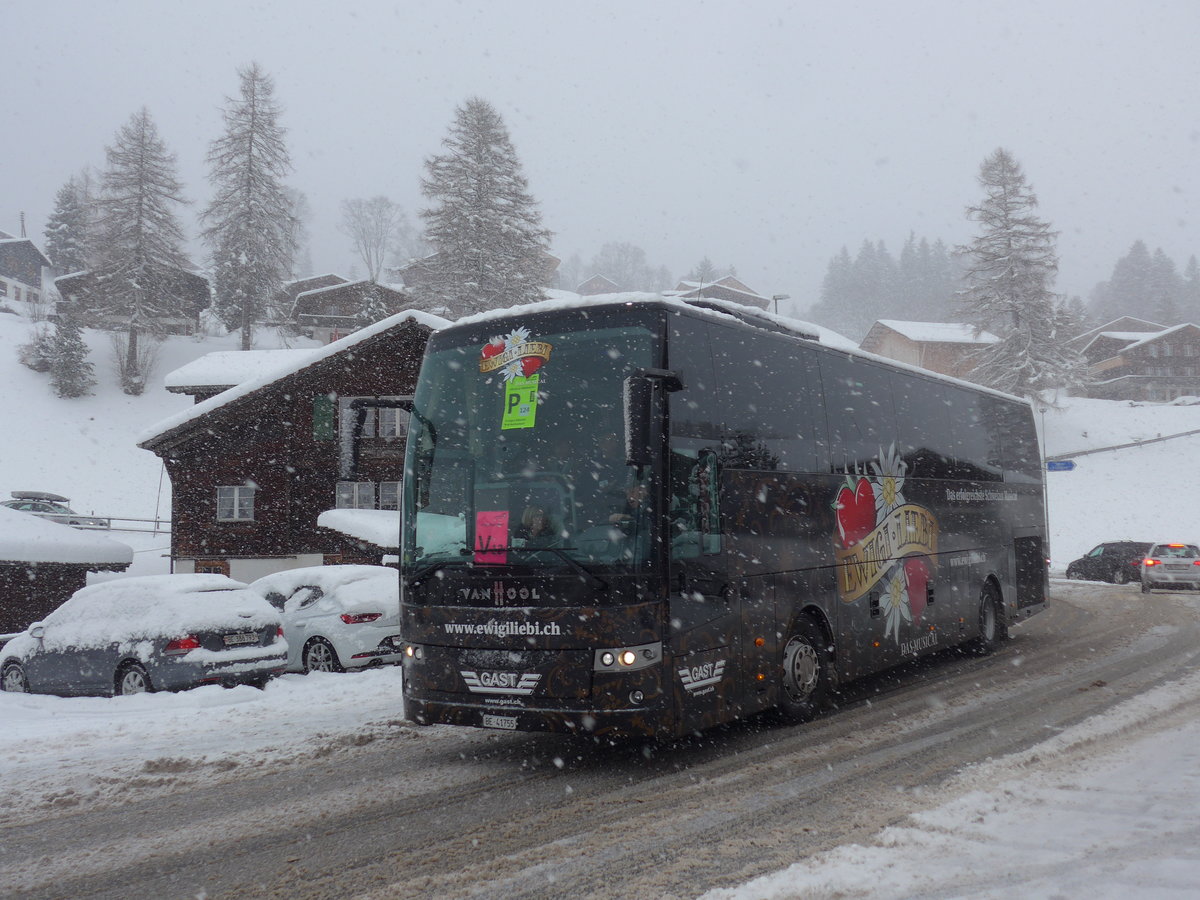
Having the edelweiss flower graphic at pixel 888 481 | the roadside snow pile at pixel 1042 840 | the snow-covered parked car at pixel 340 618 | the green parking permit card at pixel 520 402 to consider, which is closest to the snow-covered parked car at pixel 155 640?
the snow-covered parked car at pixel 340 618

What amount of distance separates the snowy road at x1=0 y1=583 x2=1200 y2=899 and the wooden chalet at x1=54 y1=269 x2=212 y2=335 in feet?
202

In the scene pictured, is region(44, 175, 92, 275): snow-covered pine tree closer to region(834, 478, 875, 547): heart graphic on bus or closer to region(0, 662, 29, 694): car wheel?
region(0, 662, 29, 694): car wheel

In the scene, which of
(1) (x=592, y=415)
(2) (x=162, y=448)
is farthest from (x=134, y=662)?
(2) (x=162, y=448)

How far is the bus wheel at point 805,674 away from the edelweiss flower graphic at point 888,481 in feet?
6.21

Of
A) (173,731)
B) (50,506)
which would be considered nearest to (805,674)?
(173,731)

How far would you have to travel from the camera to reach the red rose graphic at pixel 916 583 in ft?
36.5

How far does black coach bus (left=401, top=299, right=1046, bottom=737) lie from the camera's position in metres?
6.98

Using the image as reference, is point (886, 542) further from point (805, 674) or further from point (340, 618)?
point (340, 618)

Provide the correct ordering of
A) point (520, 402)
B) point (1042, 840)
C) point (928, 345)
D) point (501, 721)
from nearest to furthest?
point (1042, 840)
point (501, 721)
point (520, 402)
point (928, 345)

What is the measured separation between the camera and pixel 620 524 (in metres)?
7.00

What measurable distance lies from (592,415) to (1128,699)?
6364 millimetres

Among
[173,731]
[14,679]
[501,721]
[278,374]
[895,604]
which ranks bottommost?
[14,679]

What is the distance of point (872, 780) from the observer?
675cm

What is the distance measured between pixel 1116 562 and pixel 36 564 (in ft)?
104
